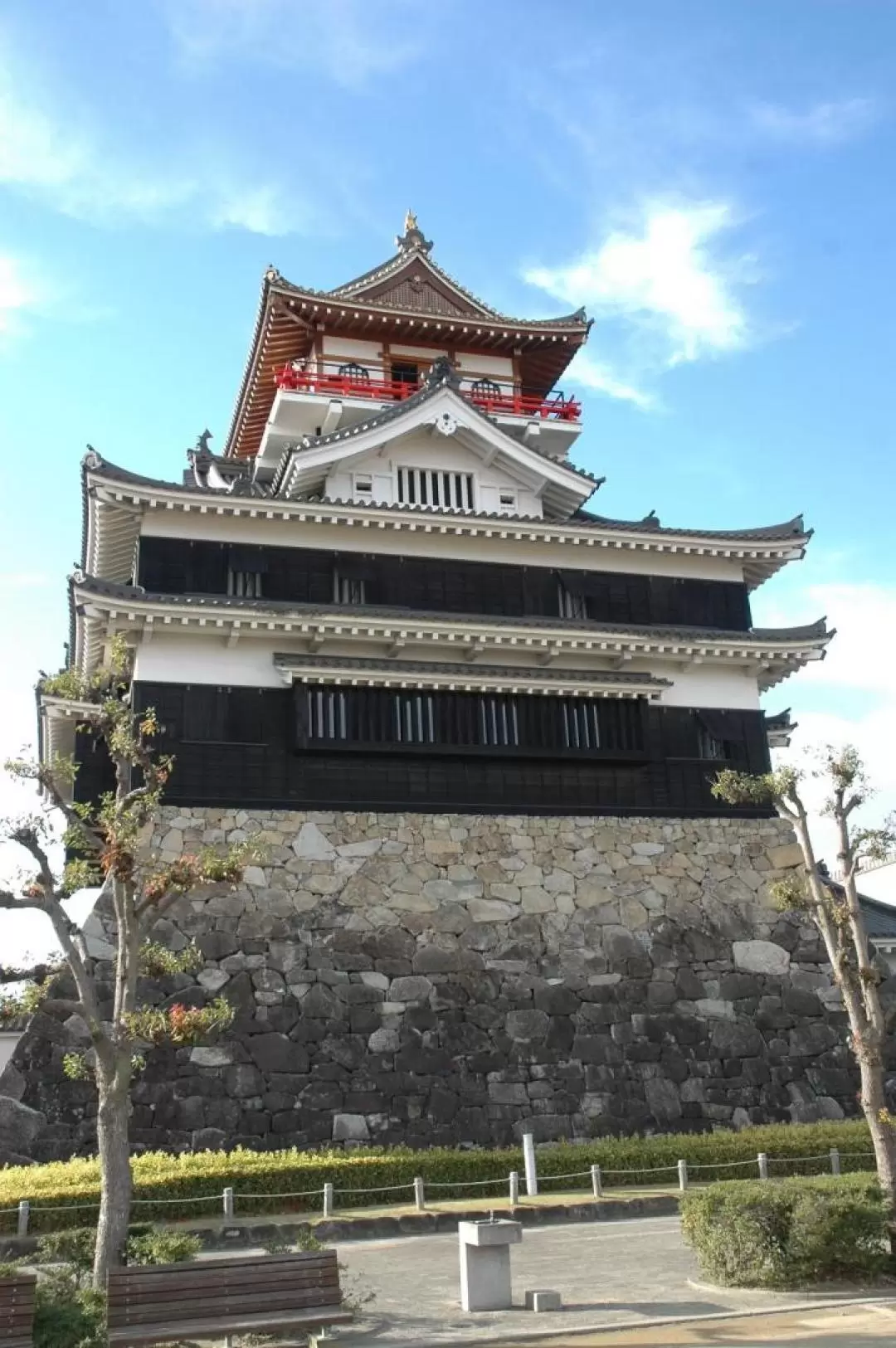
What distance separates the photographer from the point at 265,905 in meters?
21.5

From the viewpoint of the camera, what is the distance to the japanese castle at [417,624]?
2255 centimetres

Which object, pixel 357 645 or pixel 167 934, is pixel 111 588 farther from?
pixel 167 934

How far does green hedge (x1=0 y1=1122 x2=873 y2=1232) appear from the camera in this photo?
16016 millimetres

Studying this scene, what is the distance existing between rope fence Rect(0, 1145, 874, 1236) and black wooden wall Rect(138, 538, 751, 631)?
38.5ft

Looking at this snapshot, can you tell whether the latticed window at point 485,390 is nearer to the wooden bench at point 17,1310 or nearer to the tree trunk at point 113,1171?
the tree trunk at point 113,1171

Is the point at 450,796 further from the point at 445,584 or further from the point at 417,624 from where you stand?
the point at 445,584

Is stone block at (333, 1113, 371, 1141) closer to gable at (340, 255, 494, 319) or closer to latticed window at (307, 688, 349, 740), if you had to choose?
latticed window at (307, 688, 349, 740)

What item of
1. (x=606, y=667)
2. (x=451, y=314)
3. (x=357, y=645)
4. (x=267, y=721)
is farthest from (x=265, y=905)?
(x=451, y=314)

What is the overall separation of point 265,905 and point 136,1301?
12.4m

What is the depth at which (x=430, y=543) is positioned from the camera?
2538 centimetres

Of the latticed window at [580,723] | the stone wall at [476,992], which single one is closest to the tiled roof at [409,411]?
the latticed window at [580,723]

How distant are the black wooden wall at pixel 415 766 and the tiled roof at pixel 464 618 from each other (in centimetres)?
166

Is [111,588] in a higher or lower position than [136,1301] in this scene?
higher

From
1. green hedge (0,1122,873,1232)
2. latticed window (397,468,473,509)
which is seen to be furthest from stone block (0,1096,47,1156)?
latticed window (397,468,473,509)
